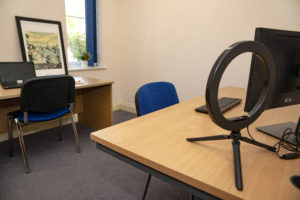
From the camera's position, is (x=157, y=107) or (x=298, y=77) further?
(x=157, y=107)

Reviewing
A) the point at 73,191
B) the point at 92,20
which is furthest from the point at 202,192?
the point at 92,20

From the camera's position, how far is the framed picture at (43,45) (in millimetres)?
2336

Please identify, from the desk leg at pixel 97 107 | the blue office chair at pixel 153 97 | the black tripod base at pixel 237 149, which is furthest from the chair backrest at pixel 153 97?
the desk leg at pixel 97 107

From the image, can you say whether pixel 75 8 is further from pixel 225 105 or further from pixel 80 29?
pixel 225 105

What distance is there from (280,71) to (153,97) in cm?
76

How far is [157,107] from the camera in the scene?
1.42 meters

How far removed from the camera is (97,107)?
2.84 m

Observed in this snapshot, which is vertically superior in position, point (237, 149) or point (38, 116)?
point (237, 149)

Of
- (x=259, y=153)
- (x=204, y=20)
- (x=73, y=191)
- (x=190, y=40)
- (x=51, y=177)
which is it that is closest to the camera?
(x=259, y=153)

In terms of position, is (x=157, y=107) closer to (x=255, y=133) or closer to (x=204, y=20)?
(x=255, y=133)

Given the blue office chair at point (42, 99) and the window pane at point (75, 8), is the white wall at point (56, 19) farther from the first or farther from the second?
the blue office chair at point (42, 99)

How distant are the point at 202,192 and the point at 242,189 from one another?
4.2 inches

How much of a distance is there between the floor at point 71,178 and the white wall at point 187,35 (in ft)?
4.82

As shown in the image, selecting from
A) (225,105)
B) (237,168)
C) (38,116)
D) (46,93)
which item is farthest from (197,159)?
(38,116)
